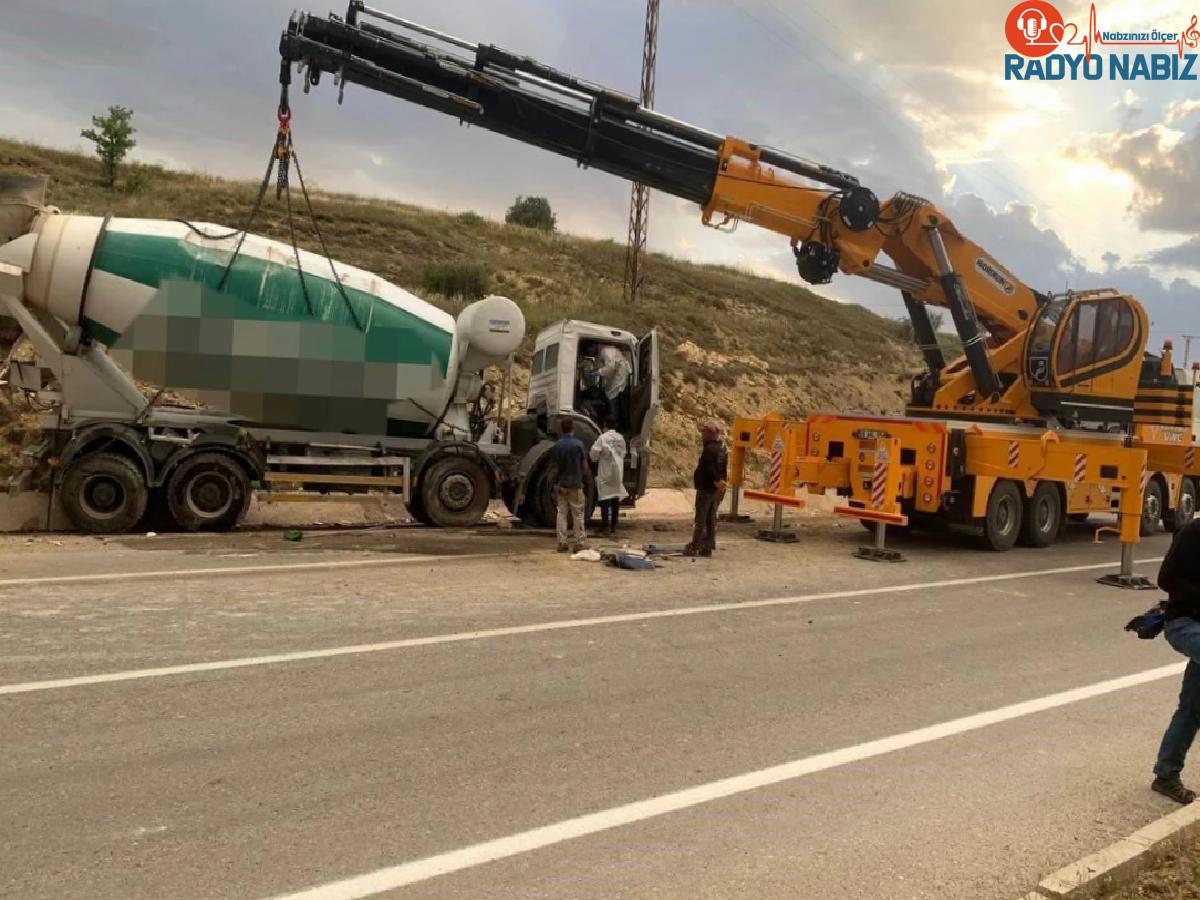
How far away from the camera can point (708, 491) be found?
1142 centimetres

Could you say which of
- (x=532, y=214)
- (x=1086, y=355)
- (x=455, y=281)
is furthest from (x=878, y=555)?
(x=532, y=214)

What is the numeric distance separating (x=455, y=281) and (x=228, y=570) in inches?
673

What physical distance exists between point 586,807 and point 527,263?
28.7m

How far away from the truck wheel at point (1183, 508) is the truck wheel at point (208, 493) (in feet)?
50.4

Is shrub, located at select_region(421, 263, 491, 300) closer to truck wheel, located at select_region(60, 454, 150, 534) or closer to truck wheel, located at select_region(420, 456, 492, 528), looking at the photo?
truck wheel, located at select_region(420, 456, 492, 528)

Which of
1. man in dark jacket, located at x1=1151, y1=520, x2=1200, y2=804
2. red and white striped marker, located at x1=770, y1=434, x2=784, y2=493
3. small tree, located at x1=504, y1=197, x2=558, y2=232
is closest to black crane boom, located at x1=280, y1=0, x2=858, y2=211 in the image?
red and white striped marker, located at x1=770, y1=434, x2=784, y2=493

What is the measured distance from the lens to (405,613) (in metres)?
7.51

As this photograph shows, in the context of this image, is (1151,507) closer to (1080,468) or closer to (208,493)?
(1080,468)

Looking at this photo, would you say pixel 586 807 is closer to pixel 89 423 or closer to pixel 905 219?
pixel 89 423

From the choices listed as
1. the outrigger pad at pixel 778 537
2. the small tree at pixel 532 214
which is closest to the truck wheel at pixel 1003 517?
the outrigger pad at pixel 778 537

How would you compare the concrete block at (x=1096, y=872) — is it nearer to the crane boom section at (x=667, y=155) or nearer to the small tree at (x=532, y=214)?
the crane boom section at (x=667, y=155)

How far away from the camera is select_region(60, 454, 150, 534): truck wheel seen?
432 inches

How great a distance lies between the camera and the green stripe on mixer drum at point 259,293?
11.4 m

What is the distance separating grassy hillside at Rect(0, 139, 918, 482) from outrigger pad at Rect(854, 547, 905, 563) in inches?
283
